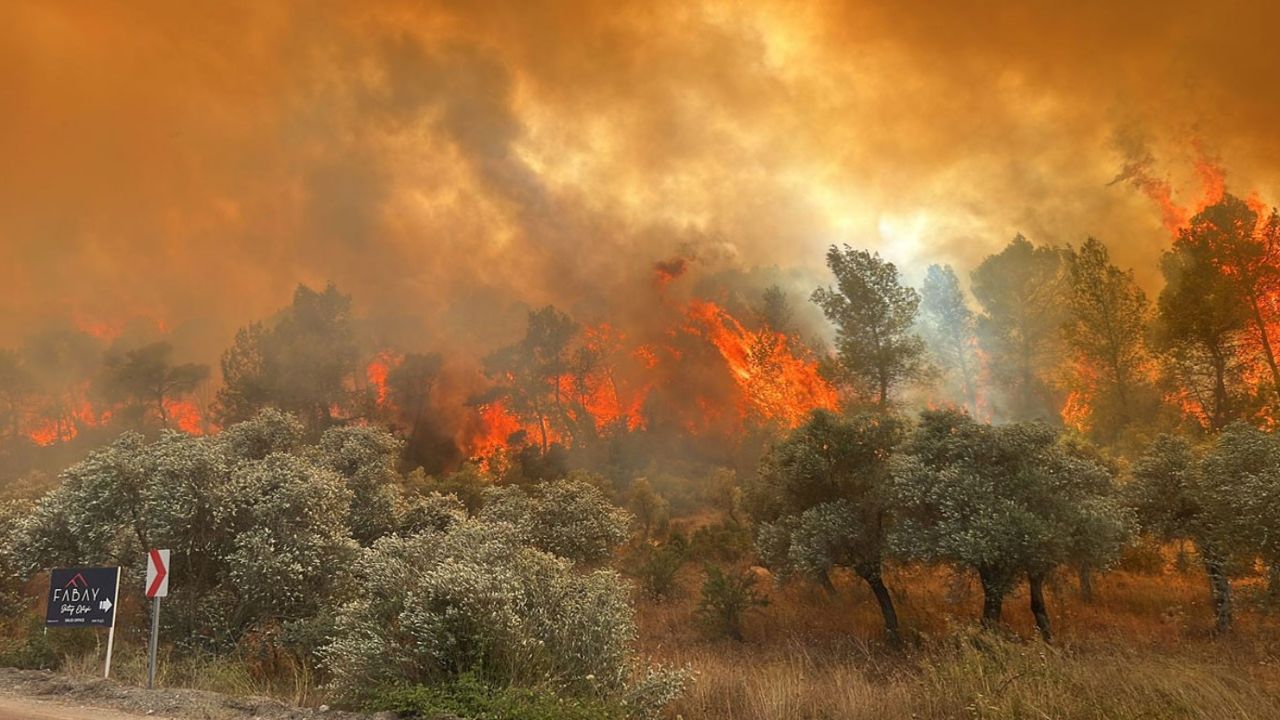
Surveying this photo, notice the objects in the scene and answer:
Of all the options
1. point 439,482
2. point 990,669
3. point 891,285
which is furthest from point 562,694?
point 891,285

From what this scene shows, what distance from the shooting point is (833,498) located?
2841 centimetres

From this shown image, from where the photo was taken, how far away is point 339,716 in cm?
1123

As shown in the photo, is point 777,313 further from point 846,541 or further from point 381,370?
point 846,541

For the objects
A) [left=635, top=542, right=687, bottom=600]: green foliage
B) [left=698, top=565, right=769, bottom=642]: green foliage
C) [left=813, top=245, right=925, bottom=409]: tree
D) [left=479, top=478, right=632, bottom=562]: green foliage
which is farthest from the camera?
[left=813, top=245, right=925, bottom=409]: tree

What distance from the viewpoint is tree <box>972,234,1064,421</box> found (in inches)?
2229

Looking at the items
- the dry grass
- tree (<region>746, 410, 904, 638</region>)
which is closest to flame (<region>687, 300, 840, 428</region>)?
the dry grass

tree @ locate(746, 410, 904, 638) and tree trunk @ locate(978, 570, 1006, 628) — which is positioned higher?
tree @ locate(746, 410, 904, 638)

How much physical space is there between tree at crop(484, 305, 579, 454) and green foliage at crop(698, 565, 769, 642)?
63329 mm

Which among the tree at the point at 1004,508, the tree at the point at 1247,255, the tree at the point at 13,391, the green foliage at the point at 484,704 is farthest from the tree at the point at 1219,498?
the tree at the point at 13,391

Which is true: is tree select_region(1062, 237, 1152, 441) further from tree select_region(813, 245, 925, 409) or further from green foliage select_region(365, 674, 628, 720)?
green foliage select_region(365, 674, 628, 720)

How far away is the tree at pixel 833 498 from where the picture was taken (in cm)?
2592

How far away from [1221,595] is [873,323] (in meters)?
31.8

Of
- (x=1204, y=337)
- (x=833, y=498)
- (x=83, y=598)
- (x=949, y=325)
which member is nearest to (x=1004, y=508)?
(x=833, y=498)

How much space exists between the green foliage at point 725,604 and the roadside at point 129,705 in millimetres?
19853
